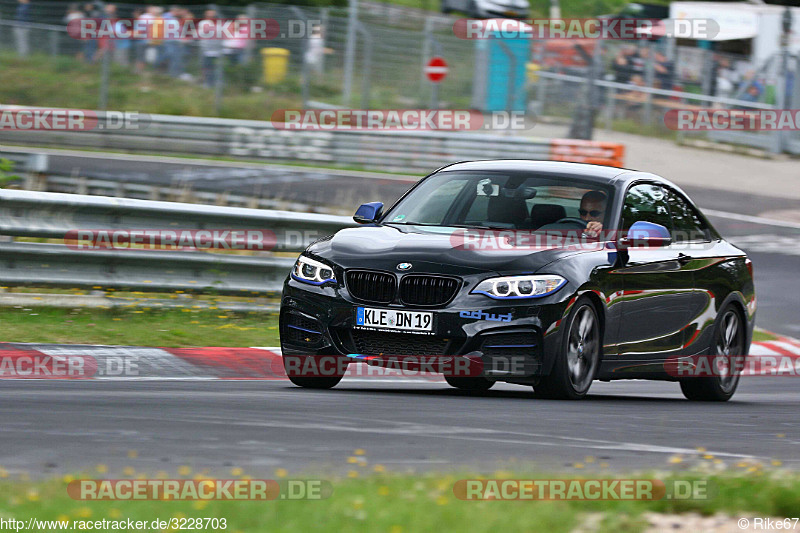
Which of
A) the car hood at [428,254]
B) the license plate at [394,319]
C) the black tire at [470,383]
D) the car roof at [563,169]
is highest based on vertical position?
the car roof at [563,169]

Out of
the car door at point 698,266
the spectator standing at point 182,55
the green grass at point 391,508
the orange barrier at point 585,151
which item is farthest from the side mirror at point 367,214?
the spectator standing at point 182,55

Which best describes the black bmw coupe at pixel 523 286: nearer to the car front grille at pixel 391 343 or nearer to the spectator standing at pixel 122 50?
the car front grille at pixel 391 343

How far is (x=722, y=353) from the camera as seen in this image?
1018 centimetres

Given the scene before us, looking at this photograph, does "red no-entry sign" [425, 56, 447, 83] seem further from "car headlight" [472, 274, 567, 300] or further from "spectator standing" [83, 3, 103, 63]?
"car headlight" [472, 274, 567, 300]

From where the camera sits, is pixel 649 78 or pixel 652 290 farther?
pixel 649 78

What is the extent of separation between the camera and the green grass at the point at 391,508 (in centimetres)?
429

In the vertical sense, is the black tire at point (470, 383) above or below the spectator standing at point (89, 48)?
below

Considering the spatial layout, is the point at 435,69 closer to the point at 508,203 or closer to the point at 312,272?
the point at 508,203

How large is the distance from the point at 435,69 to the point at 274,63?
10.3 feet

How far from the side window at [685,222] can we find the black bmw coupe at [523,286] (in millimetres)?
14

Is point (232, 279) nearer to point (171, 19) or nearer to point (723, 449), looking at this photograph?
point (723, 449)

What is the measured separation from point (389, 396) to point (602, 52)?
82.9 feet

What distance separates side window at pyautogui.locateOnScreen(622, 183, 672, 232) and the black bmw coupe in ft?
0.04

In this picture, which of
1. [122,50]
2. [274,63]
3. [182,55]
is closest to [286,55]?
[274,63]
